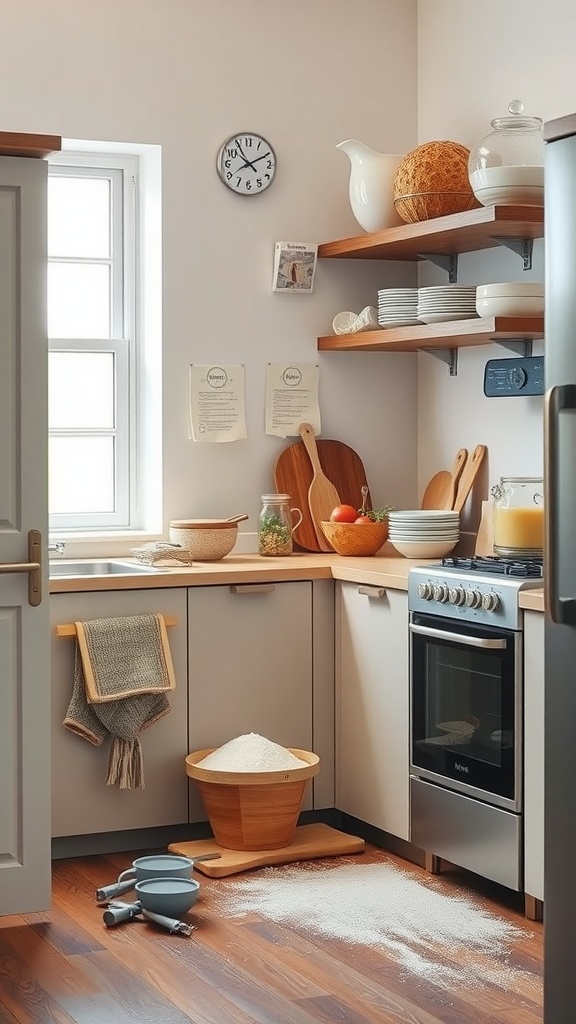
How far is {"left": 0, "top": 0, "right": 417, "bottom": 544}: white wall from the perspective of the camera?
4.48m

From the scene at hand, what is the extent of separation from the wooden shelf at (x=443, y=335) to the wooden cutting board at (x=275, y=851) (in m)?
1.56

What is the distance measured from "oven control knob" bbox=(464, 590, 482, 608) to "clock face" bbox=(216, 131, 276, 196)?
1.80 meters

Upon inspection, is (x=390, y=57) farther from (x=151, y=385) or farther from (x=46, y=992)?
(x=46, y=992)

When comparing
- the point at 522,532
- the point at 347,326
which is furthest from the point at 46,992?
the point at 347,326

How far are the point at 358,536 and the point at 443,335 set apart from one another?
28.8 inches

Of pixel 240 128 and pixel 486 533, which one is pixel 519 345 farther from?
pixel 240 128

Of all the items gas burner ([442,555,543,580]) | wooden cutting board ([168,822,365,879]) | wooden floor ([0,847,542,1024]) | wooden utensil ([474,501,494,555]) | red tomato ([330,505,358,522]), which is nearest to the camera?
wooden floor ([0,847,542,1024])

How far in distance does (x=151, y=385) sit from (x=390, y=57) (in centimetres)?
147

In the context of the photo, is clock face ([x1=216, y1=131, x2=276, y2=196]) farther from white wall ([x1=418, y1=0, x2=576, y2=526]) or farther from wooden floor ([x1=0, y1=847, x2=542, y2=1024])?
wooden floor ([x1=0, y1=847, x2=542, y2=1024])

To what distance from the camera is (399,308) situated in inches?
178

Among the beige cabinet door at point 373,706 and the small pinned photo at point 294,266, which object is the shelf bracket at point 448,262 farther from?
the beige cabinet door at point 373,706

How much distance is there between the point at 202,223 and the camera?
4.70 meters

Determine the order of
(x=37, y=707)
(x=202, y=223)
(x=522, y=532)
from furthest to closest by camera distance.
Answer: (x=202, y=223) → (x=522, y=532) → (x=37, y=707)

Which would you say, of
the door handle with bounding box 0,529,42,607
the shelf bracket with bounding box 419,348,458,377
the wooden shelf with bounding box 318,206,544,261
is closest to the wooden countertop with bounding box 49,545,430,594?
the door handle with bounding box 0,529,42,607
